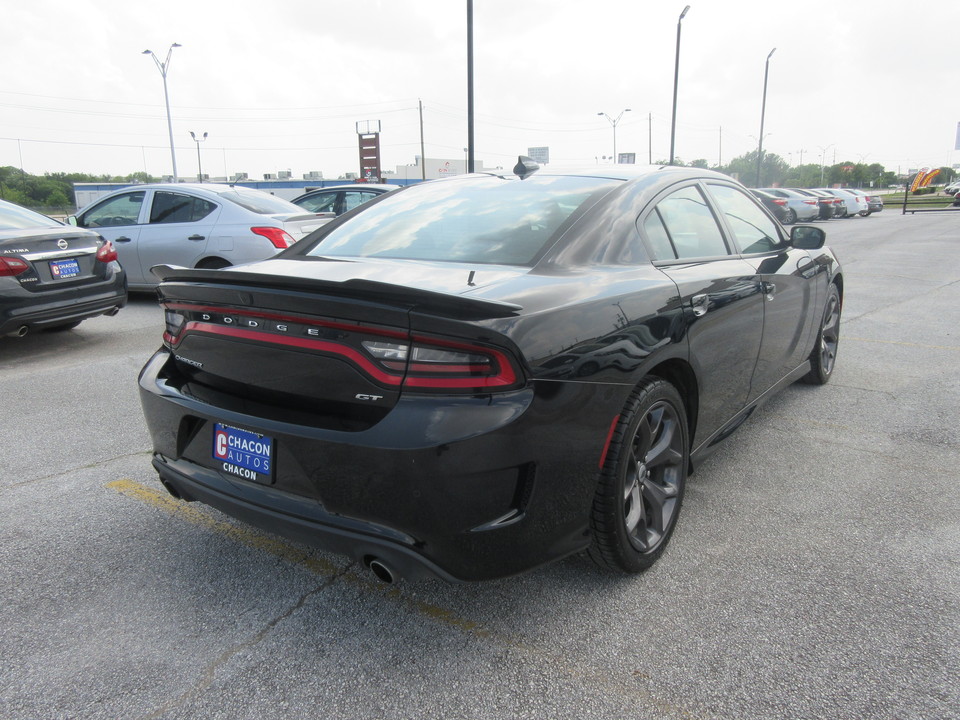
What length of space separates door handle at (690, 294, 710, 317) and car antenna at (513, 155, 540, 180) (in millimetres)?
1023

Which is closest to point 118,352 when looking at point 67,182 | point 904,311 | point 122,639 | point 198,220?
point 198,220

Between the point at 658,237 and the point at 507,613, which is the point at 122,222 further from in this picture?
the point at 507,613

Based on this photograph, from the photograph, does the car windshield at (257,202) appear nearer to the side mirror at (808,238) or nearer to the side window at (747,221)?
the side window at (747,221)

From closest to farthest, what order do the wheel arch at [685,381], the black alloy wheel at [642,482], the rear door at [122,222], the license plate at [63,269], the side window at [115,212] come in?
1. the black alloy wheel at [642,482]
2. the wheel arch at [685,381]
3. the license plate at [63,269]
4. the rear door at [122,222]
5. the side window at [115,212]

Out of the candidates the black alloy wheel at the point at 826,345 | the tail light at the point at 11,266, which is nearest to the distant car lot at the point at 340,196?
the tail light at the point at 11,266

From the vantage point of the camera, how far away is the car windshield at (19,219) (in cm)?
624

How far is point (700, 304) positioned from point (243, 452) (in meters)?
1.84

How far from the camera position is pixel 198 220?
8.53m

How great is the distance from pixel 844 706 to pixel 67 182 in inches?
2978

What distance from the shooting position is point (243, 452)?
2295 millimetres

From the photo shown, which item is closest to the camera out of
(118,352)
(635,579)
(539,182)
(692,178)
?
(635,579)

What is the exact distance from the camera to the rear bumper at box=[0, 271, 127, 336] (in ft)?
19.1

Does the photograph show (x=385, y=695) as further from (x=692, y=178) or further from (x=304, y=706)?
(x=692, y=178)

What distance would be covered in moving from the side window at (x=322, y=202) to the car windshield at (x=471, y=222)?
977 cm
